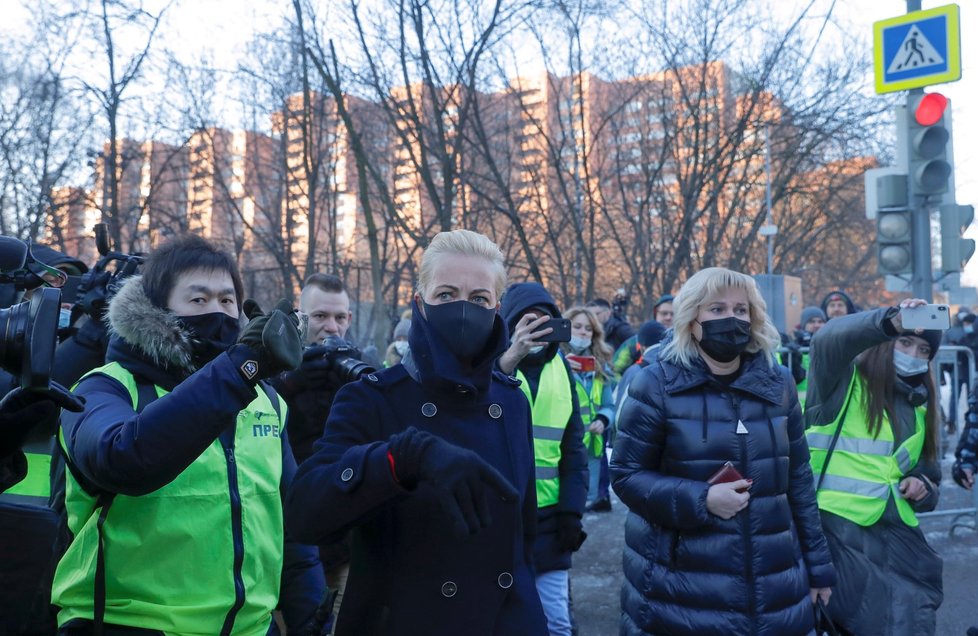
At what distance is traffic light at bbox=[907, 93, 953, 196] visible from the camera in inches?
279

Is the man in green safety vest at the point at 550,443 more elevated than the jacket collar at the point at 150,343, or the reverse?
the jacket collar at the point at 150,343

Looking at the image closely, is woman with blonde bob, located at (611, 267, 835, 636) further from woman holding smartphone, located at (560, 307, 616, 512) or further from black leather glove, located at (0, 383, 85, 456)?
woman holding smartphone, located at (560, 307, 616, 512)

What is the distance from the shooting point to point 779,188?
17.3 meters

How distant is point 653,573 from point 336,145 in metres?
16.4

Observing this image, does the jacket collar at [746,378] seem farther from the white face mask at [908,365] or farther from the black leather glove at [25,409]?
the black leather glove at [25,409]

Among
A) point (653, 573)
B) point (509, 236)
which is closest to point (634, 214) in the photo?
point (509, 236)

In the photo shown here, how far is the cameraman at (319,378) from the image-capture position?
12.4 ft

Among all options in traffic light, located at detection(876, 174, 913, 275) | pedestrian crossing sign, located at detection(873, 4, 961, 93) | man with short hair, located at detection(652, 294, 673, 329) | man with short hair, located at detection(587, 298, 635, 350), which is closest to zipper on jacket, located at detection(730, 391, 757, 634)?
traffic light, located at detection(876, 174, 913, 275)

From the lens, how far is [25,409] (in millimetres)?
1802

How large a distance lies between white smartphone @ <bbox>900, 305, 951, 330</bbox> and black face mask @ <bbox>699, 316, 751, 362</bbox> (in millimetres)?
1037

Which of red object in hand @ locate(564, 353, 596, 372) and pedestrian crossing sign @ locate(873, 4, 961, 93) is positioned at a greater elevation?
pedestrian crossing sign @ locate(873, 4, 961, 93)

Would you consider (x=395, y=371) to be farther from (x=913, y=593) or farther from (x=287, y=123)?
(x=287, y=123)

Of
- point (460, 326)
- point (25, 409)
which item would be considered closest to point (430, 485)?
point (460, 326)

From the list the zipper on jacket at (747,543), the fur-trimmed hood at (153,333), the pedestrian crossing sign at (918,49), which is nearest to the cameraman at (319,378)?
the fur-trimmed hood at (153,333)
